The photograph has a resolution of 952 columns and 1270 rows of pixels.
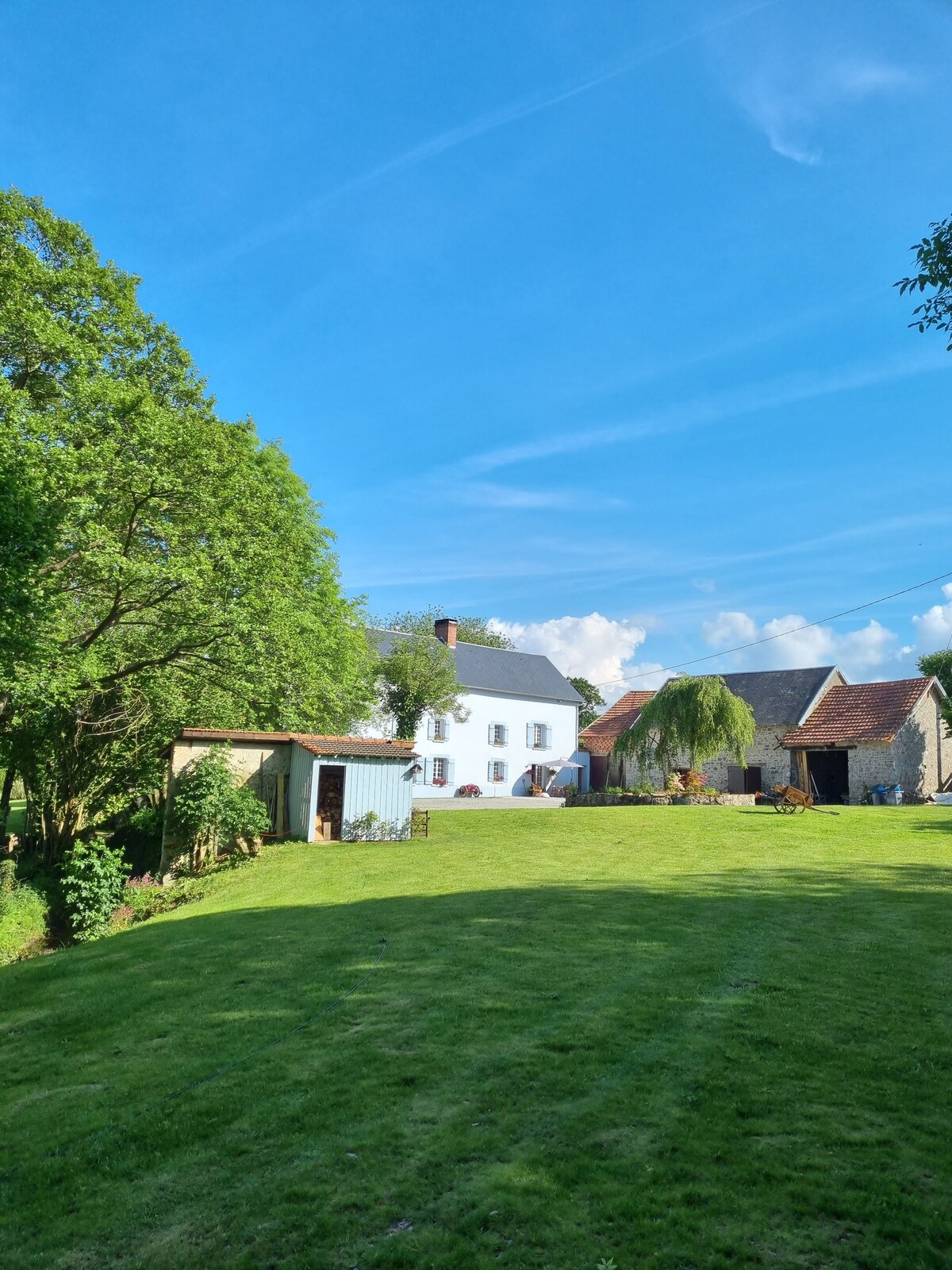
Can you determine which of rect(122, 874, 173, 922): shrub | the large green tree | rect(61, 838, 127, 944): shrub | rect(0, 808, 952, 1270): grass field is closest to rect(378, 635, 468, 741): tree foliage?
the large green tree

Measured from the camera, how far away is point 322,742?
1853 cm

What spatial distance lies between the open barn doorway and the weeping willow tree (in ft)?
23.3

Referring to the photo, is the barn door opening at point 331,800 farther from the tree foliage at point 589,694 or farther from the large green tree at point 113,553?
the tree foliage at point 589,694

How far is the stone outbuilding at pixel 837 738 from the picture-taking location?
3219 cm

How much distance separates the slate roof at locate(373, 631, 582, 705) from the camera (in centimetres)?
4053

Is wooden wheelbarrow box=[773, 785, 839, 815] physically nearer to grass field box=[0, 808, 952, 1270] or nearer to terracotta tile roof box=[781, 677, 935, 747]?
terracotta tile roof box=[781, 677, 935, 747]

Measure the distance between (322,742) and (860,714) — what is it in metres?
25.0

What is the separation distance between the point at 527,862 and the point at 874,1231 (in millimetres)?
11172

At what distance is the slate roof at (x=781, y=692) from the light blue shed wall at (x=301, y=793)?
23.4 metres

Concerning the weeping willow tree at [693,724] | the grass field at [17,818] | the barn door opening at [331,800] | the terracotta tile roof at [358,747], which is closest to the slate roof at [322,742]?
the terracotta tile roof at [358,747]

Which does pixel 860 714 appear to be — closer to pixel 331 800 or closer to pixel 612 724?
pixel 612 724

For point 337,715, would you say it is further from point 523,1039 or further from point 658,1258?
point 658,1258

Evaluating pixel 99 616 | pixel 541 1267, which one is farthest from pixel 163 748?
pixel 541 1267

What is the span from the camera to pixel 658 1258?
308 centimetres
